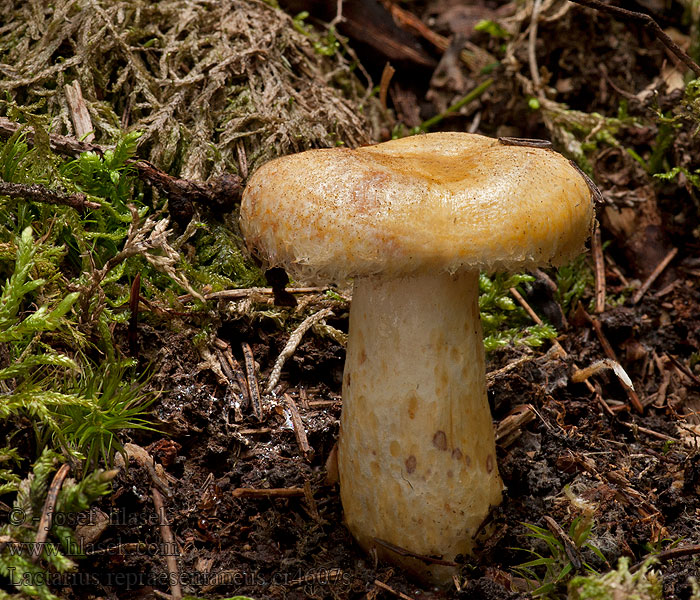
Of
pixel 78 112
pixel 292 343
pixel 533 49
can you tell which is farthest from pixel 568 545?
pixel 533 49

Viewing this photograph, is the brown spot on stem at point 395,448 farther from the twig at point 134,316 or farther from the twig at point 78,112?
the twig at point 78,112

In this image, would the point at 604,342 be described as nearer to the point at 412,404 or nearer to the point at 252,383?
the point at 412,404

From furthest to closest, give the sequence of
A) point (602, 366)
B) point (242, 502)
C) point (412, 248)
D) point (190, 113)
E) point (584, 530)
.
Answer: point (190, 113) < point (602, 366) < point (242, 502) < point (584, 530) < point (412, 248)

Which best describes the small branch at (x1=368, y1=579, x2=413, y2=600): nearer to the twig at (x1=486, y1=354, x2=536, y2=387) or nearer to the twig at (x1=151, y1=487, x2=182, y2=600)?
the twig at (x1=151, y1=487, x2=182, y2=600)

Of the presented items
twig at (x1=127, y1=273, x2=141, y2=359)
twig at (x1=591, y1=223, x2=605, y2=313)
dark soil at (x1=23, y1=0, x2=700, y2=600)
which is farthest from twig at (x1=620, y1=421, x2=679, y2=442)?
twig at (x1=127, y1=273, x2=141, y2=359)

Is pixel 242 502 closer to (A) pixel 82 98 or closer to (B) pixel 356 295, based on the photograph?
(B) pixel 356 295

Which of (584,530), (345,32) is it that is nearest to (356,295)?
(584,530)
